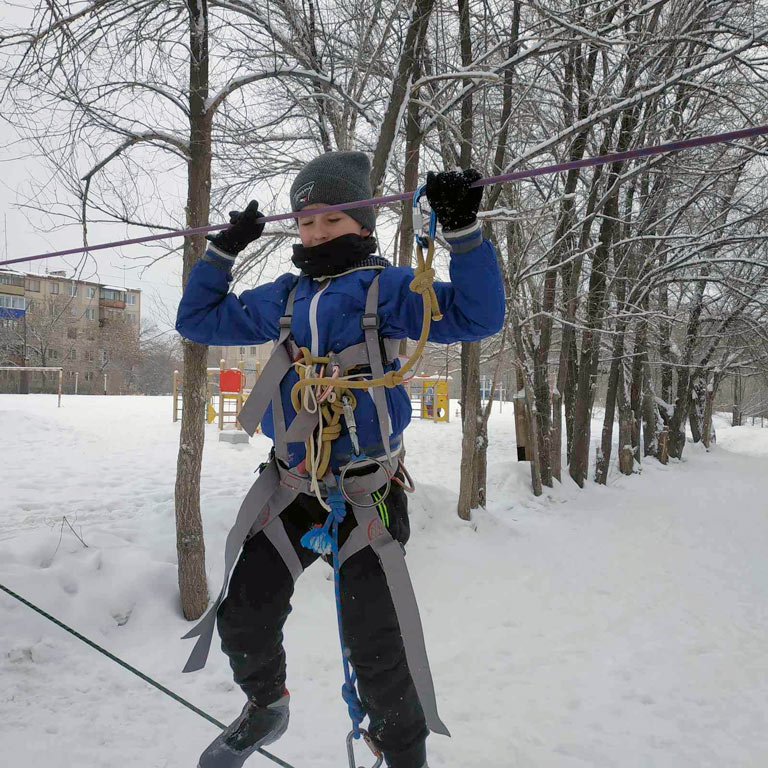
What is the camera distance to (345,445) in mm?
1912

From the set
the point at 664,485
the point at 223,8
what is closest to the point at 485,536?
the point at 223,8

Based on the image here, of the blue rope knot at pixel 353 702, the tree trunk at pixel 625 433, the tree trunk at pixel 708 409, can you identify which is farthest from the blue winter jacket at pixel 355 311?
the tree trunk at pixel 708 409

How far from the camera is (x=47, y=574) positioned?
387cm

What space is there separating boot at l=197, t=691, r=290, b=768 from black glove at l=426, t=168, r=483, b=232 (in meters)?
1.69

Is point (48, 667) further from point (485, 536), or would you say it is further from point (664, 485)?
point (664, 485)

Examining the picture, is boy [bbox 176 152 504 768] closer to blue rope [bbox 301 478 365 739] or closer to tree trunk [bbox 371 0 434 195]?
blue rope [bbox 301 478 365 739]

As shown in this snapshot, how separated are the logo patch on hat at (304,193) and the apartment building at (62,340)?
992 inches

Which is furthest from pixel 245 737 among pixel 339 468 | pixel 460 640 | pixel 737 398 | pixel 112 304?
pixel 112 304

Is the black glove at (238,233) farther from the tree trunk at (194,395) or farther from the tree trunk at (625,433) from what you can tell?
the tree trunk at (625,433)

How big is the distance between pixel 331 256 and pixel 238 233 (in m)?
0.37

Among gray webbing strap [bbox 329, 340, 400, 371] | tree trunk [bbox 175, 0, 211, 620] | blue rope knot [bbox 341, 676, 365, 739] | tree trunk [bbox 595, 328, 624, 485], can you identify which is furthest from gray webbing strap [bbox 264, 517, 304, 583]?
tree trunk [bbox 595, 328, 624, 485]

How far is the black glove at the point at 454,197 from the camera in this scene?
5.34 ft

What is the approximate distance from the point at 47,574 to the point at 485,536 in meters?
4.46

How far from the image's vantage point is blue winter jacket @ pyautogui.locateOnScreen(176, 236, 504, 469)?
1.75 m
